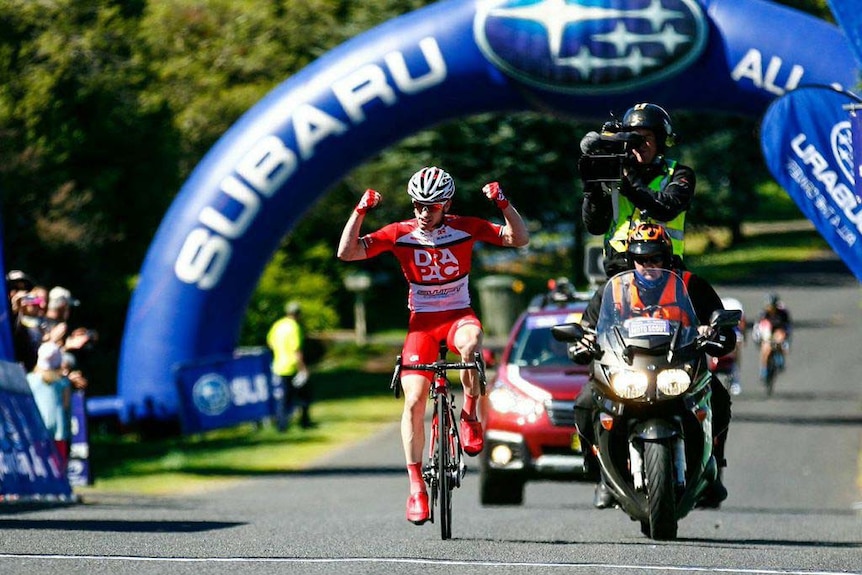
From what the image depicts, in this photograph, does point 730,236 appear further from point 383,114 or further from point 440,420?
point 440,420

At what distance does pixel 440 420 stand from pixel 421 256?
39.2 inches

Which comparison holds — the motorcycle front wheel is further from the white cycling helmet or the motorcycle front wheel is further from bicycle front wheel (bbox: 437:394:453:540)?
the white cycling helmet

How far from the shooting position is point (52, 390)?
1498 cm

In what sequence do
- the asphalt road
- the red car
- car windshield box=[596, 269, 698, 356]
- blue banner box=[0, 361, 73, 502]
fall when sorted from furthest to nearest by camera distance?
the red car < blue banner box=[0, 361, 73, 502] < car windshield box=[596, 269, 698, 356] < the asphalt road

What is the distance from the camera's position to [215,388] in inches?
779

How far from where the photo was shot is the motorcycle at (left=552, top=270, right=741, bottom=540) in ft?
31.8

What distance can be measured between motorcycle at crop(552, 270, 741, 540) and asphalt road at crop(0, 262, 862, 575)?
1.10 feet

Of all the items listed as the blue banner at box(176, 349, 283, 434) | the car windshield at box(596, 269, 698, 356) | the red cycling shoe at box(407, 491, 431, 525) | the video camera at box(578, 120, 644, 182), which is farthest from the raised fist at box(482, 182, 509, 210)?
the blue banner at box(176, 349, 283, 434)

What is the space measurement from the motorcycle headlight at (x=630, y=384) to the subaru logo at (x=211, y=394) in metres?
10.5

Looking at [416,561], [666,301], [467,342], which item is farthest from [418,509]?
[666,301]

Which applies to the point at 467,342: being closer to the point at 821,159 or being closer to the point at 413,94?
the point at 821,159

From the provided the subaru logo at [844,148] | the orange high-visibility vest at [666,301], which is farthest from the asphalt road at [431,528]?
the subaru logo at [844,148]

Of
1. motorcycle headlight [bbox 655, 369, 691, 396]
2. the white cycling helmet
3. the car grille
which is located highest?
the white cycling helmet

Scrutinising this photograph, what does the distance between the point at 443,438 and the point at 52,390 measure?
19.1 ft
